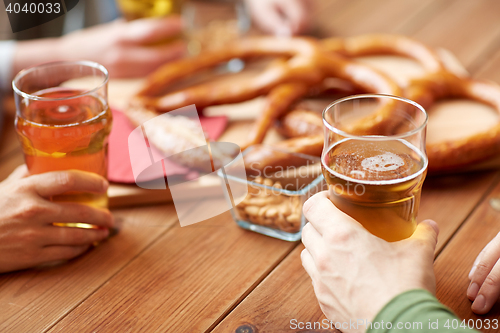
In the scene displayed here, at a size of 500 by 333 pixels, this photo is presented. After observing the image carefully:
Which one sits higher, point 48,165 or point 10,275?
point 48,165

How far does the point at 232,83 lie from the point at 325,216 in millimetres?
764

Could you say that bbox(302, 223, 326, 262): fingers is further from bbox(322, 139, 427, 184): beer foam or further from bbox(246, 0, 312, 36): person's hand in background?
bbox(246, 0, 312, 36): person's hand in background

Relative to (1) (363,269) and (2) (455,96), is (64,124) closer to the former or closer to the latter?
(1) (363,269)

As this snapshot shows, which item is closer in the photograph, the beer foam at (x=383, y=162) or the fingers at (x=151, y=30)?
the beer foam at (x=383, y=162)

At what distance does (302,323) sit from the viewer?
0.78 m

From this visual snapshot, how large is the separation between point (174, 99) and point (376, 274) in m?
0.85

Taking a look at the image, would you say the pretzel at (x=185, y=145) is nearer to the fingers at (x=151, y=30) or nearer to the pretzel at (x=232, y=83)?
the pretzel at (x=232, y=83)

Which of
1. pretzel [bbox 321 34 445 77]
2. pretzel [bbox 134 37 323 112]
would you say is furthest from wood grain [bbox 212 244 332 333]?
pretzel [bbox 321 34 445 77]

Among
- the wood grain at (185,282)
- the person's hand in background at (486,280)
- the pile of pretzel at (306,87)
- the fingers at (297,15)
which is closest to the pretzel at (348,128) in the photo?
the pile of pretzel at (306,87)

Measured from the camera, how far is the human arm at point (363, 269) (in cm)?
64

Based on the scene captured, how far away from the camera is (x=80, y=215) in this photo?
93cm

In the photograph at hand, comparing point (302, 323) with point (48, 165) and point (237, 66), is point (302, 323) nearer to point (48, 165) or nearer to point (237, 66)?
point (48, 165)

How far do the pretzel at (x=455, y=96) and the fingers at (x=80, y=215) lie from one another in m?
0.70

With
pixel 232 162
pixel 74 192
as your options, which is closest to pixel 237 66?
pixel 232 162
